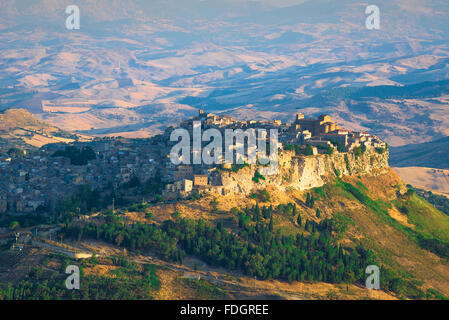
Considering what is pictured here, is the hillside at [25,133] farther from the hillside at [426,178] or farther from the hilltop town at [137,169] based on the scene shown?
the hillside at [426,178]

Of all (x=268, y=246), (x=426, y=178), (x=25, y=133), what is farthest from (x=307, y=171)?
(x=25, y=133)

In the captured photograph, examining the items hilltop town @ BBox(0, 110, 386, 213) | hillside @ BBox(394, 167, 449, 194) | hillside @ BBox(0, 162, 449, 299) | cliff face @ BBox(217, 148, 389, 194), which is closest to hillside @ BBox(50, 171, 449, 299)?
hillside @ BBox(0, 162, 449, 299)

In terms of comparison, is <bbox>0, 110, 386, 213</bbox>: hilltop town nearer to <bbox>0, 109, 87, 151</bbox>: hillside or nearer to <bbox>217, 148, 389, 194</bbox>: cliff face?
<bbox>217, 148, 389, 194</bbox>: cliff face

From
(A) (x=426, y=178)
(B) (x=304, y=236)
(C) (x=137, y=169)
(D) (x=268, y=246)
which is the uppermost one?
(C) (x=137, y=169)

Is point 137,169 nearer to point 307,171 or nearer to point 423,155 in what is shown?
point 307,171

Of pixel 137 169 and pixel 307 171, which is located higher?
pixel 307 171

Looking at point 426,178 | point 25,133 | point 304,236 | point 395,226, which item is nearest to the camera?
point 304,236

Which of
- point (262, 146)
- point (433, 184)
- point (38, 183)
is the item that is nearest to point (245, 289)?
point (262, 146)
